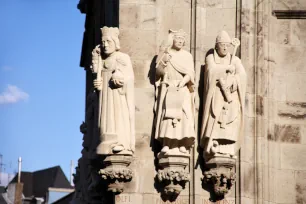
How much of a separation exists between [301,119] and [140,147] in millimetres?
2854

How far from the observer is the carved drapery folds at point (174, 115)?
15.2 m

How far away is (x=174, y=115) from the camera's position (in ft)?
49.9

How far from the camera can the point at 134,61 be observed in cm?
1584

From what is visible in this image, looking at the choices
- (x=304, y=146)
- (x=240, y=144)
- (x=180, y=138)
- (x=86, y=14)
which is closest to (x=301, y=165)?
(x=304, y=146)

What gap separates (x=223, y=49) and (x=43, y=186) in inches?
1812

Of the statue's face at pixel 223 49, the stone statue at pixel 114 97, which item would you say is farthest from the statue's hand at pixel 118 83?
the statue's face at pixel 223 49

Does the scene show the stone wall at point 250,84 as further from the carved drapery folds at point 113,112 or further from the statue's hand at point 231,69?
the statue's hand at point 231,69

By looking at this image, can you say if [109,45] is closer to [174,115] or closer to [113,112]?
[113,112]

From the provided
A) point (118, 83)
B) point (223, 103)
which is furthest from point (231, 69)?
point (118, 83)

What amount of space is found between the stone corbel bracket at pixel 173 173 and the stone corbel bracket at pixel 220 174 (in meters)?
0.34

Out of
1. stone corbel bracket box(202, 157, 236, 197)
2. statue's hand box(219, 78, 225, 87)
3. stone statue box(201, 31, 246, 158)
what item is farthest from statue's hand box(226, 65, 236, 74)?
stone corbel bracket box(202, 157, 236, 197)

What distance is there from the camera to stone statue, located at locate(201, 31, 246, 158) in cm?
1536

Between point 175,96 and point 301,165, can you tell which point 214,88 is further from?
point 301,165

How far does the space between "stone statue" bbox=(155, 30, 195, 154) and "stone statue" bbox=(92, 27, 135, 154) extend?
1.42 ft
